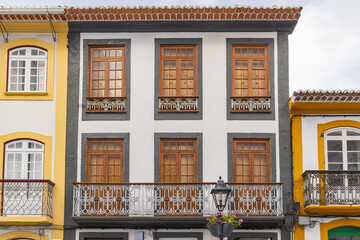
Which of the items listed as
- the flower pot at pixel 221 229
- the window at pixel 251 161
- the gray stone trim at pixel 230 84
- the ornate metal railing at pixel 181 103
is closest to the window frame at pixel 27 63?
the ornate metal railing at pixel 181 103

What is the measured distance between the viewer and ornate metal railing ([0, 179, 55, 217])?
67.6ft

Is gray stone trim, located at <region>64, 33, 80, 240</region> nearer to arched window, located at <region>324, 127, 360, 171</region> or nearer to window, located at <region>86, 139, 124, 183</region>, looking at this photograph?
window, located at <region>86, 139, 124, 183</region>

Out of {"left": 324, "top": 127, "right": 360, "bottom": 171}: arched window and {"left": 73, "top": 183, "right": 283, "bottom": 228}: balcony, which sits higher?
{"left": 324, "top": 127, "right": 360, "bottom": 171}: arched window

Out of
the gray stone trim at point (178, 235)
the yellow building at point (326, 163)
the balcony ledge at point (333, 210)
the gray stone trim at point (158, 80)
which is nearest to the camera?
the balcony ledge at point (333, 210)

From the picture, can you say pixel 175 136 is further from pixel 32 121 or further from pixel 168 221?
pixel 32 121

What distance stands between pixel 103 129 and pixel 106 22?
3.57m

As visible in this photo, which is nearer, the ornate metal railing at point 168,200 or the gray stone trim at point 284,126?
the ornate metal railing at point 168,200

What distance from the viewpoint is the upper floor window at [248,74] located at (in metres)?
21.7

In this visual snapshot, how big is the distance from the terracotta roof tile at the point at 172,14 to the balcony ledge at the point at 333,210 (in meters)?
6.19

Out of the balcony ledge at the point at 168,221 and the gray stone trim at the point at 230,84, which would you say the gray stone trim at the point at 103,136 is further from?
the gray stone trim at the point at 230,84

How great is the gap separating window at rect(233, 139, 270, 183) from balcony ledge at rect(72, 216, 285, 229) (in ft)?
4.67

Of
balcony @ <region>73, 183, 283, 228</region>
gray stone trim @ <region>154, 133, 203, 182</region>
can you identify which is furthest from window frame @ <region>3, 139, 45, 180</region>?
gray stone trim @ <region>154, 133, 203, 182</region>

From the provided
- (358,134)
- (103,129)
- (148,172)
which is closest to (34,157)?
(103,129)

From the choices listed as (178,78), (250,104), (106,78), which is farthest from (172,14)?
(250,104)
